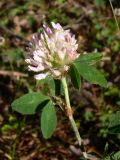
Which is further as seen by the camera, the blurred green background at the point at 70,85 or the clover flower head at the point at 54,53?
the blurred green background at the point at 70,85

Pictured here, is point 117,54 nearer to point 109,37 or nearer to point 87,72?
point 109,37

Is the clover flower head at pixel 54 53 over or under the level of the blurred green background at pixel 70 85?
over

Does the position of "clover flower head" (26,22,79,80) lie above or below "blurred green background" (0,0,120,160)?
above

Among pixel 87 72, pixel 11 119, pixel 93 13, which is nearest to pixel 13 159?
pixel 11 119

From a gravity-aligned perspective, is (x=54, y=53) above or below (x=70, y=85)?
above

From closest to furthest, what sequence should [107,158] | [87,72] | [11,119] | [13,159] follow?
[87,72]
[107,158]
[13,159]
[11,119]

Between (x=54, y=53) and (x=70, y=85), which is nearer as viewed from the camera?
(x=54, y=53)

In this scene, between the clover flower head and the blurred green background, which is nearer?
the clover flower head

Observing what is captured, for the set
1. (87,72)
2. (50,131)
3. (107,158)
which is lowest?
(107,158)
